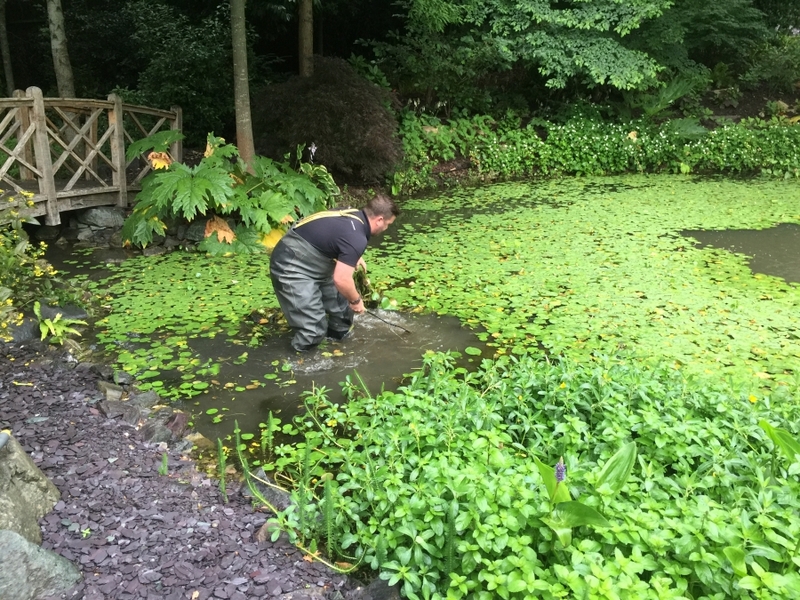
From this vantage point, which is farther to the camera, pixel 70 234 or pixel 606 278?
pixel 70 234

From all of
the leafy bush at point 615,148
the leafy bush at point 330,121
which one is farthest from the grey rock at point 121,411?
the leafy bush at point 615,148

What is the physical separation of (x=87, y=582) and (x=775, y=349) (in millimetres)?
4342

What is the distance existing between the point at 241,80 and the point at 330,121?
4.55 ft

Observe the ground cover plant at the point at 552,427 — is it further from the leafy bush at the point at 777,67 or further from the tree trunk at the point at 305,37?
the leafy bush at the point at 777,67

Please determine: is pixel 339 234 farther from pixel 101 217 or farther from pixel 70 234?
pixel 70 234

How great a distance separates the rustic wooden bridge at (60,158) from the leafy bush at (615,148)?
17.1 feet

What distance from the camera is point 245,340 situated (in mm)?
4535

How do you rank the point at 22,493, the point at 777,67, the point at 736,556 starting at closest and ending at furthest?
the point at 736,556 < the point at 22,493 < the point at 777,67

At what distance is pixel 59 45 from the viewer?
7.62m

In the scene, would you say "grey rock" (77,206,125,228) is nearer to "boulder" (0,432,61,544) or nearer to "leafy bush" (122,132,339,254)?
"leafy bush" (122,132,339,254)

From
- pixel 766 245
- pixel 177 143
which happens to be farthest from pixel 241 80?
pixel 766 245

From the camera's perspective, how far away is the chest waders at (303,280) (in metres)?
4.20

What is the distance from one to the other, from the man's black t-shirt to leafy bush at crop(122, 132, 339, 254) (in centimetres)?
235

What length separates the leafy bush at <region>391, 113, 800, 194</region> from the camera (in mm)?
11109
